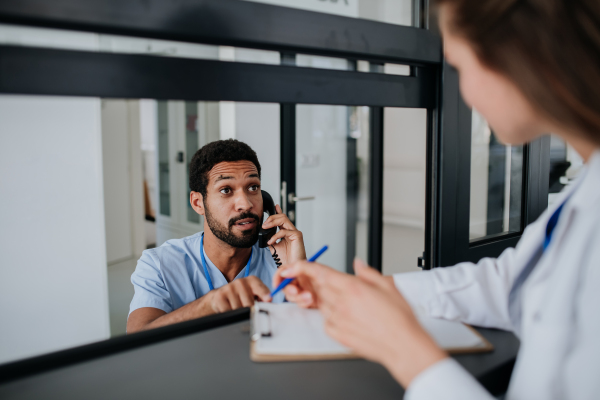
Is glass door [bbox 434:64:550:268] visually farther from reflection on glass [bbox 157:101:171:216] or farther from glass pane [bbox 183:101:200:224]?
reflection on glass [bbox 157:101:171:216]

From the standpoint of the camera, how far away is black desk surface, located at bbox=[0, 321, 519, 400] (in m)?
0.59

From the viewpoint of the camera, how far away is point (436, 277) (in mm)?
802

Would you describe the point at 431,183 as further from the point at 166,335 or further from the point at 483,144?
the point at 166,335

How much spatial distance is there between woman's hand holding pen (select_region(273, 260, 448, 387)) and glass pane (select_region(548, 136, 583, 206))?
54.1 inches

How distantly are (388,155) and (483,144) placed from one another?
5.27ft

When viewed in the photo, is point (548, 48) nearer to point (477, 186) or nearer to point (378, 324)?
point (378, 324)

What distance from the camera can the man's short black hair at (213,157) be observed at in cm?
141

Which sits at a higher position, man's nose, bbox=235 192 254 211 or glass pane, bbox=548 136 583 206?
glass pane, bbox=548 136 583 206

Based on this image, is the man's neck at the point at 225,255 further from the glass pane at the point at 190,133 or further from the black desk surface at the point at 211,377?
the glass pane at the point at 190,133

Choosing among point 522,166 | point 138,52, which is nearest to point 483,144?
point 522,166

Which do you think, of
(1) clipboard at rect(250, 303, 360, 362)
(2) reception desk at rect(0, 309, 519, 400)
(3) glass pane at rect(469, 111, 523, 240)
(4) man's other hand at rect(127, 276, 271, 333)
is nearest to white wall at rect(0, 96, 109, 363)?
(4) man's other hand at rect(127, 276, 271, 333)

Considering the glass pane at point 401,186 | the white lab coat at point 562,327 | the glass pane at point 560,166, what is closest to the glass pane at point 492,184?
the glass pane at point 560,166

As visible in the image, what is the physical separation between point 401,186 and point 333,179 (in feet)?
1.52

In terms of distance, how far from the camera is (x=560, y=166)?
1920 mm
